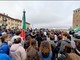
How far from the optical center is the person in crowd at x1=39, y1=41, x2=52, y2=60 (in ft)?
17.0

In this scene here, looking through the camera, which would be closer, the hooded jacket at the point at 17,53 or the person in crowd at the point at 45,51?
the person in crowd at the point at 45,51

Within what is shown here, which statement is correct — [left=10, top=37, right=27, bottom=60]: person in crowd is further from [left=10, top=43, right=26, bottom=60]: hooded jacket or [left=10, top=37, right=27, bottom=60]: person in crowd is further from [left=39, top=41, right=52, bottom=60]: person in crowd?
[left=39, top=41, right=52, bottom=60]: person in crowd

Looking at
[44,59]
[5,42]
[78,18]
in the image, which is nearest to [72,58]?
[44,59]

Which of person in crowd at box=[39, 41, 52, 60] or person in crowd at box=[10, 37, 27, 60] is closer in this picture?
person in crowd at box=[39, 41, 52, 60]

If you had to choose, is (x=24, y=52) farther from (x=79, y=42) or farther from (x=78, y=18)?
(x=78, y=18)

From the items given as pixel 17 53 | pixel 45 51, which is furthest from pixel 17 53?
pixel 45 51

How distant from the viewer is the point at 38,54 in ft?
16.9

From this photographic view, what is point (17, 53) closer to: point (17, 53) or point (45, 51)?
point (17, 53)

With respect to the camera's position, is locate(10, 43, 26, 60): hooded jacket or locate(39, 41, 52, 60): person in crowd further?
locate(10, 43, 26, 60): hooded jacket

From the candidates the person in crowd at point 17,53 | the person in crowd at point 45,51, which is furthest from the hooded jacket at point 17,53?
the person in crowd at point 45,51

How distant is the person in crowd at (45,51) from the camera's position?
5175 millimetres

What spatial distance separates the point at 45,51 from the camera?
5.27m

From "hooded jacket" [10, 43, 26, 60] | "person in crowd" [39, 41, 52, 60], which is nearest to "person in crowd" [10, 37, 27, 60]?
"hooded jacket" [10, 43, 26, 60]

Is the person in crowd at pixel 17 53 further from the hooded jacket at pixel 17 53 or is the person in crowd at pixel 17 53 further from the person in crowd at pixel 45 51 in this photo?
the person in crowd at pixel 45 51
